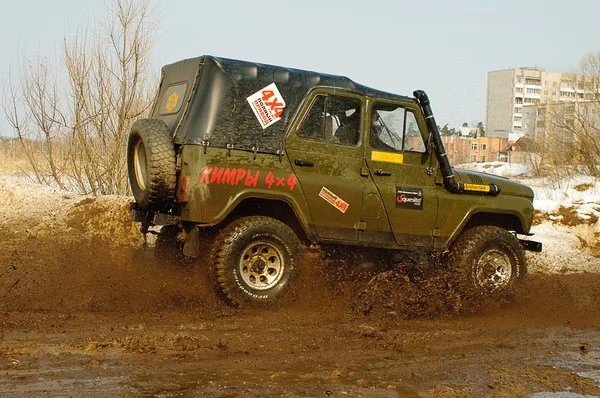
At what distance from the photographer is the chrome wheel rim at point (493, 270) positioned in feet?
26.5

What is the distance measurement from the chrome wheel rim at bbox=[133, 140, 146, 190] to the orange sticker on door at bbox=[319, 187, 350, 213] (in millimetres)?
1719

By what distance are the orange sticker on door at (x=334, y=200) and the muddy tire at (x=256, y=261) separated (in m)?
0.49

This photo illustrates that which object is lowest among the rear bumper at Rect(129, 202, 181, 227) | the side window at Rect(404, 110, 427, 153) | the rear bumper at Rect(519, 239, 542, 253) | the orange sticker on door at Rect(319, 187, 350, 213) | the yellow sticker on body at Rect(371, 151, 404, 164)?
the rear bumper at Rect(519, 239, 542, 253)

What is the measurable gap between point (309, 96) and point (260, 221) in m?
1.34

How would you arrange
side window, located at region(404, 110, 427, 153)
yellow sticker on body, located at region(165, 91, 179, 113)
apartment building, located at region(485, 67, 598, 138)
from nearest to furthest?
yellow sticker on body, located at region(165, 91, 179, 113) → side window, located at region(404, 110, 427, 153) → apartment building, located at region(485, 67, 598, 138)

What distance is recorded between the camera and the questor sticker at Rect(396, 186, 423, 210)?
24.9ft

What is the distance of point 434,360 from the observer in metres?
5.52

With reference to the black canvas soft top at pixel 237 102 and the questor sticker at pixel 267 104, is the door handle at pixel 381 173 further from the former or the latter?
the questor sticker at pixel 267 104

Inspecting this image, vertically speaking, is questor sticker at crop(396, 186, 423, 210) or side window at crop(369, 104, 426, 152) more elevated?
side window at crop(369, 104, 426, 152)

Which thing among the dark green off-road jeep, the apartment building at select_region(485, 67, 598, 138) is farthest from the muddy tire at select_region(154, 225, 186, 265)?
the apartment building at select_region(485, 67, 598, 138)

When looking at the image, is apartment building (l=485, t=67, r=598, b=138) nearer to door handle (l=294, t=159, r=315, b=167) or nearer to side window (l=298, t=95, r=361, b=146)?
side window (l=298, t=95, r=361, b=146)

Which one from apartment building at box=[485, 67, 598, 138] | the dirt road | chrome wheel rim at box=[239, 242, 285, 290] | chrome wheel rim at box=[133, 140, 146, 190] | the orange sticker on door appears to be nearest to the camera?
the dirt road

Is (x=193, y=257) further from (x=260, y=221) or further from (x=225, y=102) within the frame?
(x=225, y=102)

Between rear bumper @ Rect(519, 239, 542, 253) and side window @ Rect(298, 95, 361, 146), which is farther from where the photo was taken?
rear bumper @ Rect(519, 239, 542, 253)
